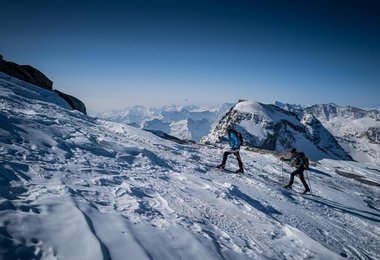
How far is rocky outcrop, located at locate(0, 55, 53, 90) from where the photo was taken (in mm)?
23348

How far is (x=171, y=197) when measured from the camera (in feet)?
23.1

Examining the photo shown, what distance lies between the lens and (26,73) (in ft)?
83.5

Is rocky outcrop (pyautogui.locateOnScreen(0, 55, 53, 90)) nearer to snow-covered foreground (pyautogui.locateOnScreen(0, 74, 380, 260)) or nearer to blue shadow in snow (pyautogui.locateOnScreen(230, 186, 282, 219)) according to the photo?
snow-covered foreground (pyautogui.locateOnScreen(0, 74, 380, 260))

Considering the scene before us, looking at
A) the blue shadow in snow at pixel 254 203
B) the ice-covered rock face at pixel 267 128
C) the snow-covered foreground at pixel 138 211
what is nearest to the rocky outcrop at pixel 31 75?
the snow-covered foreground at pixel 138 211

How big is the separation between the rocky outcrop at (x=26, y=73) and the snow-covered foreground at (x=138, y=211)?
1716 centimetres

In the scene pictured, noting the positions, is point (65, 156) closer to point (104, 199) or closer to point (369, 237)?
point (104, 199)

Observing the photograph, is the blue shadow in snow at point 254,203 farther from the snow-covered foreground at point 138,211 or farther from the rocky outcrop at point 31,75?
the rocky outcrop at point 31,75

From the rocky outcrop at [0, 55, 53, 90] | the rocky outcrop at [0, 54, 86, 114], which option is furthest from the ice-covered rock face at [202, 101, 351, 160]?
the rocky outcrop at [0, 55, 53, 90]

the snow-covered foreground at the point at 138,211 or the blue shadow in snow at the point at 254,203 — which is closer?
the snow-covered foreground at the point at 138,211

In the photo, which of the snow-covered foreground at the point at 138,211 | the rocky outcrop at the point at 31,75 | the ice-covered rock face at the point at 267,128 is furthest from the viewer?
the ice-covered rock face at the point at 267,128

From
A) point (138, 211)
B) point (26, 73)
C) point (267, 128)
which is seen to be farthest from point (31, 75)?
point (267, 128)

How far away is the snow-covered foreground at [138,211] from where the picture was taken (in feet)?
13.2

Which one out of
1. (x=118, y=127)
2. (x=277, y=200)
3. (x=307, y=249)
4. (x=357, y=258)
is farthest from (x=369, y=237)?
(x=118, y=127)

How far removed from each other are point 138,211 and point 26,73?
27871mm
